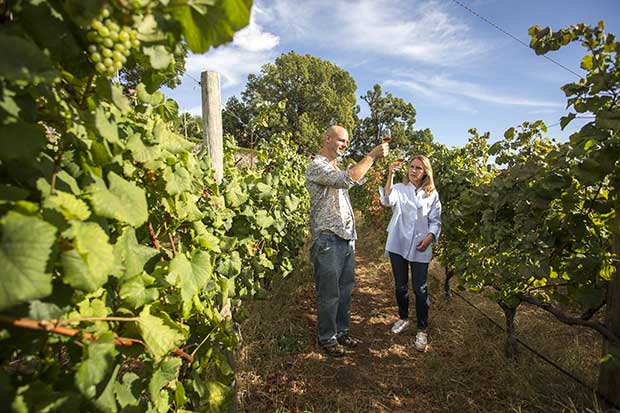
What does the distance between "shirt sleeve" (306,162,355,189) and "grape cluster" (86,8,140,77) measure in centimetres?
214

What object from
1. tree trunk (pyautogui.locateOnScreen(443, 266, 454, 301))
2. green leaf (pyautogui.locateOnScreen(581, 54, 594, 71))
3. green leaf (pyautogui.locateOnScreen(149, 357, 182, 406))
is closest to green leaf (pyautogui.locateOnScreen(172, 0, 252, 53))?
green leaf (pyautogui.locateOnScreen(149, 357, 182, 406))

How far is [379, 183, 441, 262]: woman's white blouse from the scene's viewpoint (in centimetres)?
320

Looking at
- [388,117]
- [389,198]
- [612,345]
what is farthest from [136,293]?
[388,117]

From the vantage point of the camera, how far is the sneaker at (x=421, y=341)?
126 inches

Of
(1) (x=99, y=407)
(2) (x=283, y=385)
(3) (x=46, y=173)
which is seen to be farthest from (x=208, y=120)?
(2) (x=283, y=385)

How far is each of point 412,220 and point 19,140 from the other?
10.4 feet

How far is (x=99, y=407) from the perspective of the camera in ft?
2.47

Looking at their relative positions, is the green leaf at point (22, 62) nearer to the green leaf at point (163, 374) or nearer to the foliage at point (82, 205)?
the foliage at point (82, 205)

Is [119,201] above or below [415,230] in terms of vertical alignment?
above

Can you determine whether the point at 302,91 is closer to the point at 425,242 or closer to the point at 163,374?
the point at 425,242

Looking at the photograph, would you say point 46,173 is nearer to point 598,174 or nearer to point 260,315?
point 598,174

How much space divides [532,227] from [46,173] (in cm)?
242

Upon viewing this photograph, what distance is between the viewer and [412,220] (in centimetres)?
328

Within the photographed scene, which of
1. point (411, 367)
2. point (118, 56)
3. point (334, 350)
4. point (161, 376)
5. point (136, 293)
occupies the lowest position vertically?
point (411, 367)
